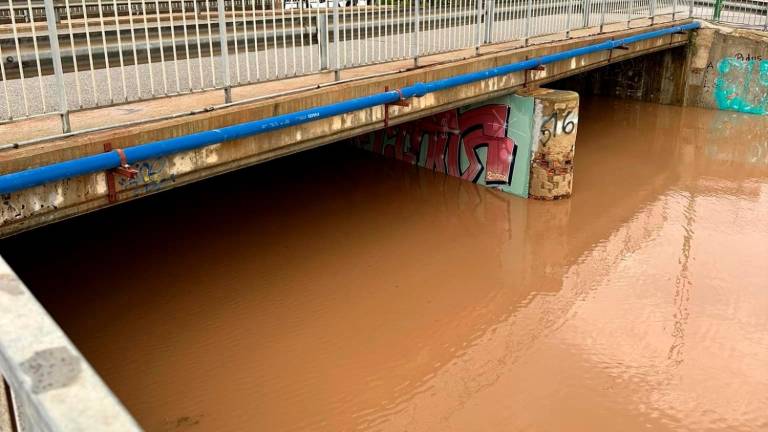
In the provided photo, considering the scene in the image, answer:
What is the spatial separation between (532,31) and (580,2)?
206cm

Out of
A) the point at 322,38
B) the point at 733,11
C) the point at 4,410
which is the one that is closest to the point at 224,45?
the point at 322,38

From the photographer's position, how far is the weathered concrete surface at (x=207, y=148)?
5.25 meters

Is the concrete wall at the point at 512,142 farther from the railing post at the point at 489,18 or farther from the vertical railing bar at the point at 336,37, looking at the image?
the vertical railing bar at the point at 336,37

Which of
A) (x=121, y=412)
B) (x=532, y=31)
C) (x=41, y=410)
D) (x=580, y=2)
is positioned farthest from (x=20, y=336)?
(x=580, y=2)

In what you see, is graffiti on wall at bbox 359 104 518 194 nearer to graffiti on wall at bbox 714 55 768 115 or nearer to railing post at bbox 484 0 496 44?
railing post at bbox 484 0 496 44

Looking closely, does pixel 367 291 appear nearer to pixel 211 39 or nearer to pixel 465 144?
pixel 211 39

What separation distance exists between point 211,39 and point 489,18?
5338 mm

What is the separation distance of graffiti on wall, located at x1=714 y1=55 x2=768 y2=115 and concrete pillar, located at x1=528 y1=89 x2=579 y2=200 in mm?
8844

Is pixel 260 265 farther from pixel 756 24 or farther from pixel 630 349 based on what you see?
pixel 756 24

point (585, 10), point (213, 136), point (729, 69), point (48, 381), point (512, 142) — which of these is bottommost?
point (512, 142)

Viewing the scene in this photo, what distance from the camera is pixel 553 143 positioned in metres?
11.1

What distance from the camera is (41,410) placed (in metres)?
1.76

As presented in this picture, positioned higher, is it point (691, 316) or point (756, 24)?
point (756, 24)

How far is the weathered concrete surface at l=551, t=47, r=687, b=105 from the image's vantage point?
61.4ft
